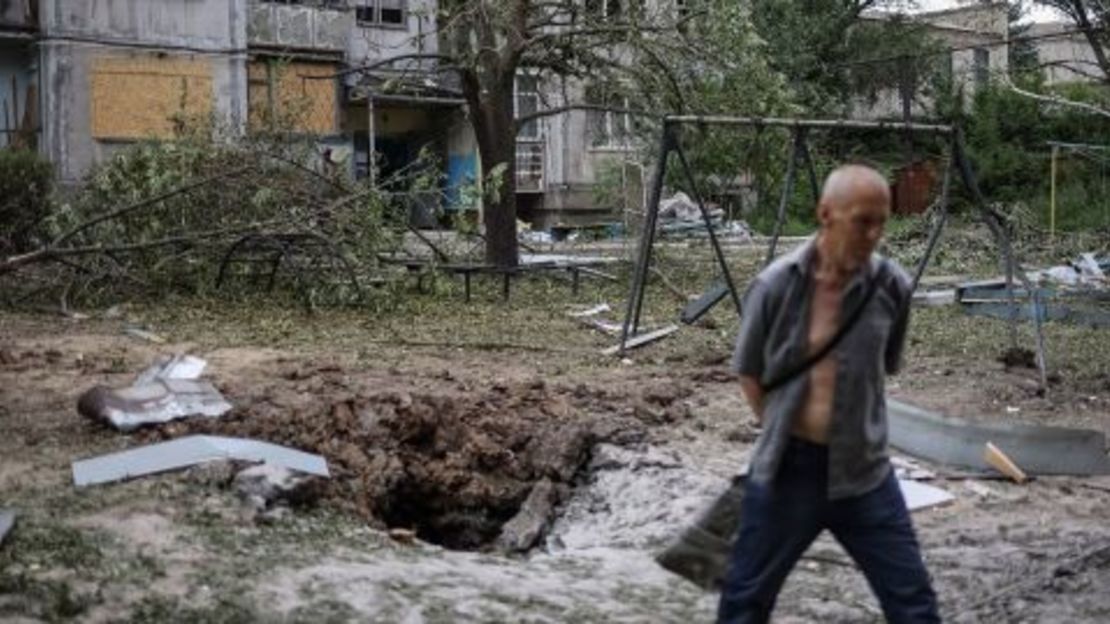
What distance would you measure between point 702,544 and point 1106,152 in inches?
887

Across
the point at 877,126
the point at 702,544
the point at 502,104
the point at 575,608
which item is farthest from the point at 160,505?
the point at 502,104

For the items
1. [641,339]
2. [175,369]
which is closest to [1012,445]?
[641,339]

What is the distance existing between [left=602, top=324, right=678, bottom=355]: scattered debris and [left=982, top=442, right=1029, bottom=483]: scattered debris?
12.3 ft

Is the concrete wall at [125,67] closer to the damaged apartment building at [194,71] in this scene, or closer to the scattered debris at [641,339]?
the damaged apartment building at [194,71]

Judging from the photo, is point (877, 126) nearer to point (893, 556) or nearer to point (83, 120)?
point (893, 556)

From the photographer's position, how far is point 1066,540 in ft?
17.5

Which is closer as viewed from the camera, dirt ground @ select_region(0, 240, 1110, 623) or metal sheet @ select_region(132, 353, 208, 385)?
dirt ground @ select_region(0, 240, 1110, 623)

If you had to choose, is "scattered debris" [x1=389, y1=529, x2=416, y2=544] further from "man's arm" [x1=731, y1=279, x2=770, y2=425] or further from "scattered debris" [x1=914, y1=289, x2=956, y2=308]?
"scattered debris" [x1=914, y1=289, x2=956, y2=308]

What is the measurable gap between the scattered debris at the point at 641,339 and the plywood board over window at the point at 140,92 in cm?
1424

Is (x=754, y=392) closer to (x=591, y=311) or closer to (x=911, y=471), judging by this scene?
(x=911, y=471)

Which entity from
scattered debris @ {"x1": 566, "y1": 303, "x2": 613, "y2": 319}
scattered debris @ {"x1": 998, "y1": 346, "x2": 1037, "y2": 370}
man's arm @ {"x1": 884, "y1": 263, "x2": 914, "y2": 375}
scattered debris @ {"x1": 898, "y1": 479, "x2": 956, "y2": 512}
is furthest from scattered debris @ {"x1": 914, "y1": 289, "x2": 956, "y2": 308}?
man's arm @ {"x1": 884, "y1": 263, "x2": 914, "y2": 375}

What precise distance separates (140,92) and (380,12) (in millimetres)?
6169

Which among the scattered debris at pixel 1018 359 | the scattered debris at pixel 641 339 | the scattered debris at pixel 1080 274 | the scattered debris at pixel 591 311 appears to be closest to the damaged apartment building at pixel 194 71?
the scattered debris at pixel 591 311

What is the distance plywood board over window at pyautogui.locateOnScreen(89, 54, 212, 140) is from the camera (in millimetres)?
23312
